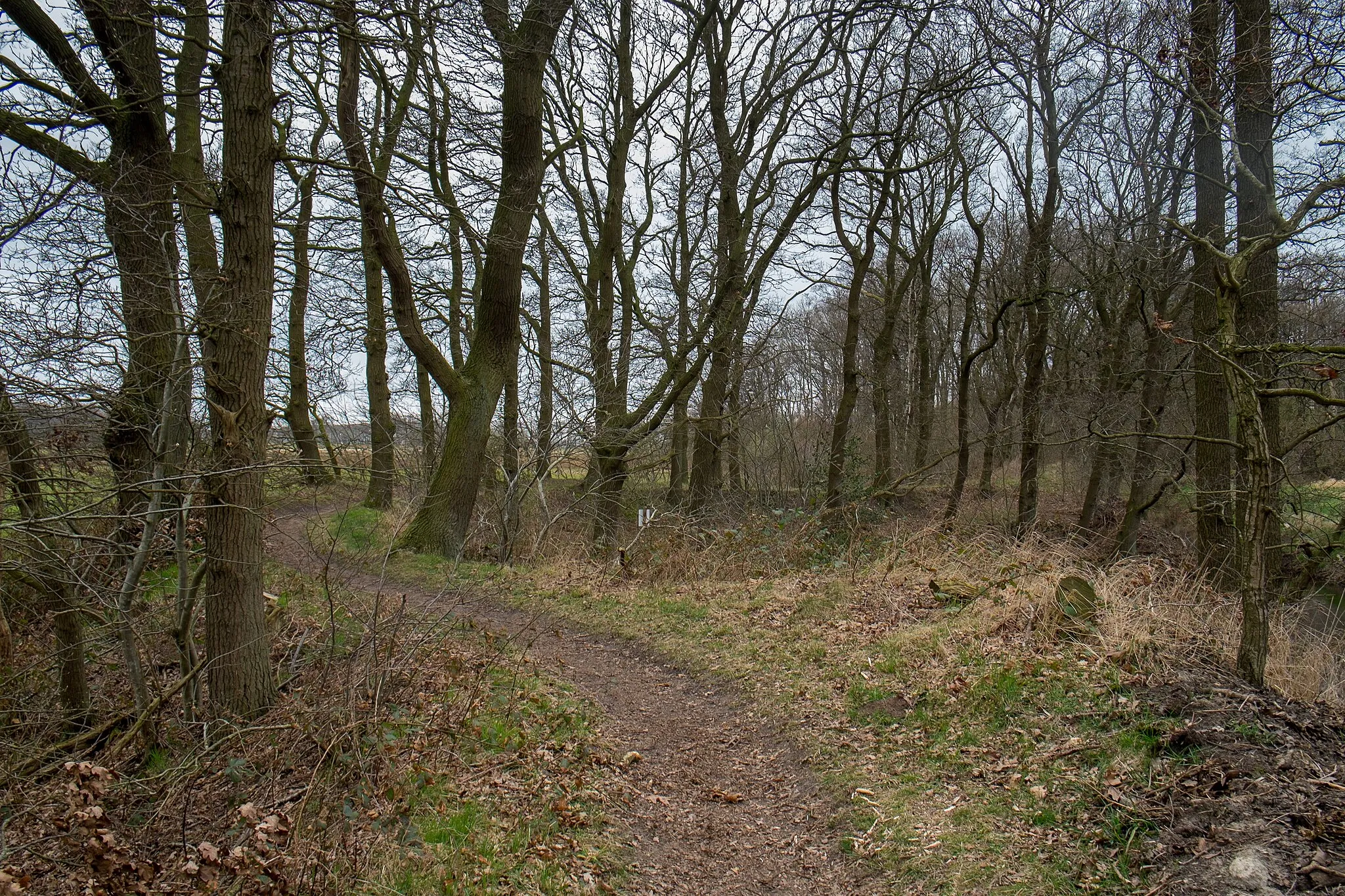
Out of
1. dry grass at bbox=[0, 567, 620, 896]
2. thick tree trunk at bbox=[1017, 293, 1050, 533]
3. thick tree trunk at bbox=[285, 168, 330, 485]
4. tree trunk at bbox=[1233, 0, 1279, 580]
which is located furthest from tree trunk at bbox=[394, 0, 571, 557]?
thick tree trunk at bbox=[1017, 293, 1050, 533]

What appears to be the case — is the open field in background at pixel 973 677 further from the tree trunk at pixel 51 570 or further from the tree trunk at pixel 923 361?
the tree trunk at pixel 923 361

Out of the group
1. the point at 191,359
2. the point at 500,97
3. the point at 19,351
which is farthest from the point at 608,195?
the point at 19,351

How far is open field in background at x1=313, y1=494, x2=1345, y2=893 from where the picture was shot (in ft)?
13.3

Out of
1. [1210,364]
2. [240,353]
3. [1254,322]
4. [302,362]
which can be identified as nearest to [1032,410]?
[1254,322]

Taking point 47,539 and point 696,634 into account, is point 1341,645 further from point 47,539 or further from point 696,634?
point 47,539

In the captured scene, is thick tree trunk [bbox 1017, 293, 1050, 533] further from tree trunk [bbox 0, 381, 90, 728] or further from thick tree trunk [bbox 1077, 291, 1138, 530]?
tree trunk [bbox 0, 381, 90, 728]

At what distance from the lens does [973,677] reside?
5.84 m

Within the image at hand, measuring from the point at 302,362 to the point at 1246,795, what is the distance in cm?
887

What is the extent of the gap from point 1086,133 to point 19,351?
17.9 meters

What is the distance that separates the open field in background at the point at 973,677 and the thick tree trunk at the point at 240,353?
857mm

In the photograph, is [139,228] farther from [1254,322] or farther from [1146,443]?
[1146,443]

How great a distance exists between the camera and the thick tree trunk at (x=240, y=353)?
4.82m

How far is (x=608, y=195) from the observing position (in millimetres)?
14703

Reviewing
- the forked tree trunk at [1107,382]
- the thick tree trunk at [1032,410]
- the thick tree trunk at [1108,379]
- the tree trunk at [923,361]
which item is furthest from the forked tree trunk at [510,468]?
the tree trunk at [923,361]
